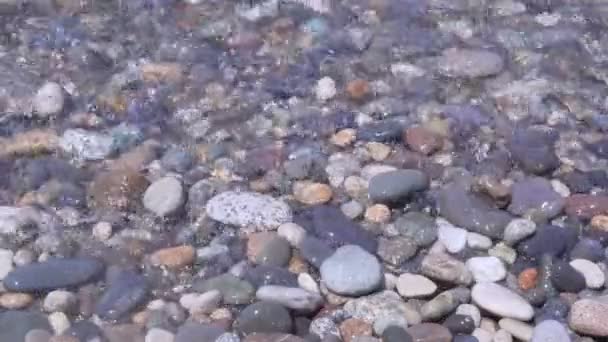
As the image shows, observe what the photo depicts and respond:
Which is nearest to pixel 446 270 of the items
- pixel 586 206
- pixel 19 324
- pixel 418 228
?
pixel 418 228

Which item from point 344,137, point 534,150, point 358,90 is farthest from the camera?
point 358,90

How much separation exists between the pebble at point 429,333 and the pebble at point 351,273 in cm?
18

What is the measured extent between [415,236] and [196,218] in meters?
0.64

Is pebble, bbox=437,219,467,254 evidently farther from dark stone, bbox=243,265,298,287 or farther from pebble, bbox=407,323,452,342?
dark stone, bbox=243,265,298,287

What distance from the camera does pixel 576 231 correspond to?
2.55 metres

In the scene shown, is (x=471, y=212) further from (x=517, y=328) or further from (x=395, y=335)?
(x=395, y=335)

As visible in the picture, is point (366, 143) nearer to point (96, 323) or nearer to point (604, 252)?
point (604, 252)

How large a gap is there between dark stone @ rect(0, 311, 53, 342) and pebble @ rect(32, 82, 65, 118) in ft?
3.13

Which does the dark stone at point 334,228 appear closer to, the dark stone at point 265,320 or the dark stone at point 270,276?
the dark stone at point 270,276

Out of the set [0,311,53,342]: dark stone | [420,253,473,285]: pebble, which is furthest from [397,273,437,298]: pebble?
[0,311,53,342]: dark stone

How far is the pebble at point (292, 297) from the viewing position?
226 cm

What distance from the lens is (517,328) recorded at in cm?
223

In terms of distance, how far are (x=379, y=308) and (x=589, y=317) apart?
20.7 inches

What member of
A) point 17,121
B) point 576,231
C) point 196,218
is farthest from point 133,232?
point 576,231
